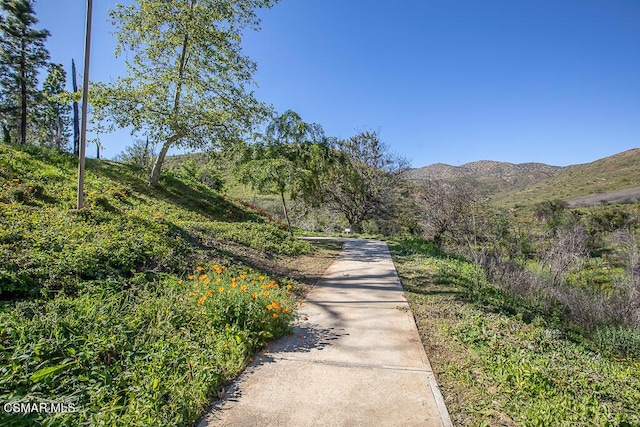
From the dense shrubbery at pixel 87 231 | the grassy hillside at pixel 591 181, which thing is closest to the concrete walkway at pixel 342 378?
the dense shrubbery at pixel 87 231

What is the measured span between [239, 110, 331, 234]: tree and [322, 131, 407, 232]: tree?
6986mm

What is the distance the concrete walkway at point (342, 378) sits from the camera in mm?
2348

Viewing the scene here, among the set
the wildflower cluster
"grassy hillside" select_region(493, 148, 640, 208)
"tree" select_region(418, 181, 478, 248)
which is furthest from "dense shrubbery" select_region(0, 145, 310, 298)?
"grassy hillside" select_region(493, 148, 640, 208)

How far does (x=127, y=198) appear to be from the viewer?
934 centimetres

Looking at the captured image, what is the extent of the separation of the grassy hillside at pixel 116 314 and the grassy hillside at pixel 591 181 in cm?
4557

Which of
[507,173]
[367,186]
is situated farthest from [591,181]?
[367,186]

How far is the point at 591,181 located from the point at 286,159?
61.1 meters

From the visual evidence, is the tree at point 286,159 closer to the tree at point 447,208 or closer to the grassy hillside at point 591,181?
→ the tree at point 447,208

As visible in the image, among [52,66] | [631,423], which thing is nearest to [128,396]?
[631,423]

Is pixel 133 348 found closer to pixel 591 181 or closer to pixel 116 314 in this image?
pixel 116 314

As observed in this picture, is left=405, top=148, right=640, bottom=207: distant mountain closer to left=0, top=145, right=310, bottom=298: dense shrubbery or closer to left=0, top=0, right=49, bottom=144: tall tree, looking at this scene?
left=0, top=145, right=310, bottom=298: dense shrubbery

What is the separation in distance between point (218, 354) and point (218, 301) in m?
0.62

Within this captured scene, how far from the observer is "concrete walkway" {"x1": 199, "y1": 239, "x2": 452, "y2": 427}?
92.4 inches

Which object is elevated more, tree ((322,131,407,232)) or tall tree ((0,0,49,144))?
tall tree ((0,0,49,144))
